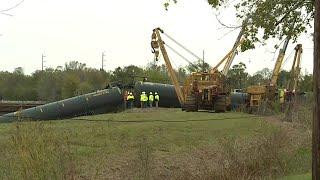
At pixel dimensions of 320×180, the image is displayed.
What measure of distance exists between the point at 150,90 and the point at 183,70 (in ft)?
182

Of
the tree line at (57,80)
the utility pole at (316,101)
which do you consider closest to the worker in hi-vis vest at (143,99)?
the utility pole at (316,101)

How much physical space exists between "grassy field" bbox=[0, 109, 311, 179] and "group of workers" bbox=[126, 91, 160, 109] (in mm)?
18520

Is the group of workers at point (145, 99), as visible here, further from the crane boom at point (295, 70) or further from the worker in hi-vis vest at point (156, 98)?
the crane boom at point (295, 70)

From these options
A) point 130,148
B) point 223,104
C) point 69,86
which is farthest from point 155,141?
point 69,86

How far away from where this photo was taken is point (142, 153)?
13.3 metres

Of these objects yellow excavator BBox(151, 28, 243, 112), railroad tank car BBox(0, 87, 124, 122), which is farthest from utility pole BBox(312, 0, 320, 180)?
railroad tank car BBox(0, 87, 124, 122)

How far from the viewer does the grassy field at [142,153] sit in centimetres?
970

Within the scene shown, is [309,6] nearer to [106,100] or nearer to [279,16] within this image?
[279,16]

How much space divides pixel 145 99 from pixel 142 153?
93.9 ft

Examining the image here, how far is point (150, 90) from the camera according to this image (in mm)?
43750

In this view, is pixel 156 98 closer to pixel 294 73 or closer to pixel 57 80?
pixel 294 73

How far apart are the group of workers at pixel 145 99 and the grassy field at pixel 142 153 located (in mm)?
18520

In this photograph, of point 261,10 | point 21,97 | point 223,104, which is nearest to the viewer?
point 261,10

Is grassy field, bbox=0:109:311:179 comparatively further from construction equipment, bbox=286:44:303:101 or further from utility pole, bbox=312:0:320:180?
construction equipment, bbox=286:44:303:101
